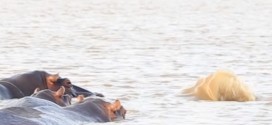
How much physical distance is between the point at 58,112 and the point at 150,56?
383 inches

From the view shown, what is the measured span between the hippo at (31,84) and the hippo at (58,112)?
5.36 ft

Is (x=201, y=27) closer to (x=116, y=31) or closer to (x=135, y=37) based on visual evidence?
(x=116, y=31)

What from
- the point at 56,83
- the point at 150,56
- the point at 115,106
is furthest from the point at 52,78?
the point at 150,56

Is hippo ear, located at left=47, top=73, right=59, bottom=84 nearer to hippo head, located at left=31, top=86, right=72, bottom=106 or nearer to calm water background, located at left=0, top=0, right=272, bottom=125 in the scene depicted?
calm water background, located at left=0, top=0, right=272, bottom=125

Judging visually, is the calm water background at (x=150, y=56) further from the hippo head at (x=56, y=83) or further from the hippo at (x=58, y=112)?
the hippo head at (x=56, y=83)

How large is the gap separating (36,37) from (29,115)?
15656 mm

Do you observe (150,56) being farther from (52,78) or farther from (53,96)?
(53,96)

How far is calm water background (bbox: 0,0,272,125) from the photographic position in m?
13.8

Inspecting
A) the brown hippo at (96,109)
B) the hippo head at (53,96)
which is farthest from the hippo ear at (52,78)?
the brown hippo at (96,109)

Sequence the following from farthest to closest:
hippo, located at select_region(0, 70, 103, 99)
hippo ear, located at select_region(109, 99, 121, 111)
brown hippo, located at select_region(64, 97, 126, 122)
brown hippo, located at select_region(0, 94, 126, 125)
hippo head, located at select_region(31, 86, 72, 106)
Answer: hippo, located at select_region(0, 70, 103, 99) < hippo head, located at select_region(31, 86, 72, 106) < hippo ear, located at select_region(109, 99, 121, 111) < brown hippo, located at select_region(64, 97, 126, 122) < brown hippo, located at select_region(0, 94, 126, 125)

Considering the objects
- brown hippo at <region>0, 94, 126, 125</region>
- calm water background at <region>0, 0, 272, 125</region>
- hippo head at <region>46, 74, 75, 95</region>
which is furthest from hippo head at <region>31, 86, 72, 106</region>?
hippo head at <region>46, 74, 75, 95</region>

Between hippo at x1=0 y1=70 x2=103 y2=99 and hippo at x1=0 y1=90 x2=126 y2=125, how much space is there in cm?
163

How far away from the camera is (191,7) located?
4700cm

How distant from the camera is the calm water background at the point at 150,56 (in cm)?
1377
